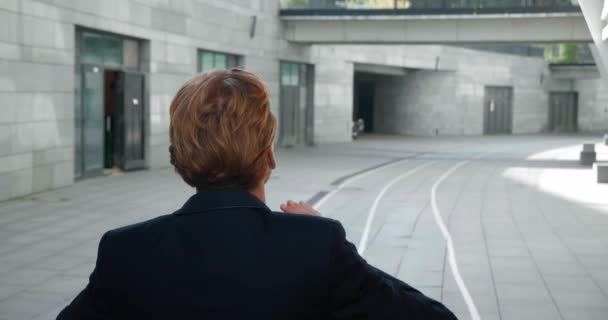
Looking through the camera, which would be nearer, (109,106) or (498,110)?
(109,106)

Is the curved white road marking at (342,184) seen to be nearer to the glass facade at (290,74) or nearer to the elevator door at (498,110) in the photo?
the glass facade at (290,74)

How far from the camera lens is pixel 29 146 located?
17281 mm

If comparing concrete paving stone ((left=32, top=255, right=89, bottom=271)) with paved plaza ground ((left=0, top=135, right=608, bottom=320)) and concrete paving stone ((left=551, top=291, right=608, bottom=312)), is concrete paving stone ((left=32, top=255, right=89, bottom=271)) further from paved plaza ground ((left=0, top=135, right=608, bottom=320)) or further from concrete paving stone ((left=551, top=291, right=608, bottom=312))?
concrete paving stone ((left=551, top=291, right=608, bottom=312))

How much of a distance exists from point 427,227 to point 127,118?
37.2ft

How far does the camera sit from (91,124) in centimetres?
→ 2045

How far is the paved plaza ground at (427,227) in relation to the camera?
846cm

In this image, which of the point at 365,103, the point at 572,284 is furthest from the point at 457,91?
the point at 572,284

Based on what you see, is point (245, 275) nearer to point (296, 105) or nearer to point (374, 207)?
point (374, 207)

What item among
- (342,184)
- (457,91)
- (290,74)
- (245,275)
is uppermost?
(290,74)

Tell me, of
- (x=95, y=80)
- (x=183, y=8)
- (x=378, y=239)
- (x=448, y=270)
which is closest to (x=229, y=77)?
(x=448, y=270)

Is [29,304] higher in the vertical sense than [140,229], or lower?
lower

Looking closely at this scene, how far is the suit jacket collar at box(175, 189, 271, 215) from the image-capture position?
75.7 inches

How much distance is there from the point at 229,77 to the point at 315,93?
35277 mm

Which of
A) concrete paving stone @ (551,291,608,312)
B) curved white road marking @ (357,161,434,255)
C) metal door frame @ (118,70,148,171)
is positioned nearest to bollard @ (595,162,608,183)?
curved white road marking @ (357,161,434,255)
